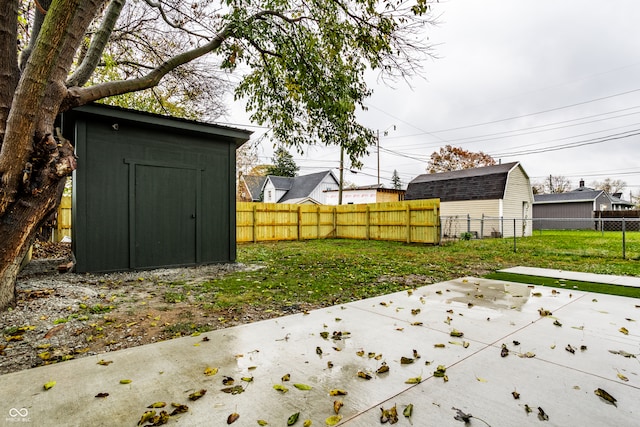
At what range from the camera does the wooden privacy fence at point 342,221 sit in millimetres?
11633

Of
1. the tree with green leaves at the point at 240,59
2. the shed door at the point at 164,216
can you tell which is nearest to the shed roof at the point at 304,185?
the tree with green leaves at the point at 240,59

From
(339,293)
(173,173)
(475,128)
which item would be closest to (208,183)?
(173,173)

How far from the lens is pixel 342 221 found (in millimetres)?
15000

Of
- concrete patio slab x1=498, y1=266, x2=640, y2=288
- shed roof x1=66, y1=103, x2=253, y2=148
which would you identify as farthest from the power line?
shed roof x1=66, y1=103, x2=253, y2=148

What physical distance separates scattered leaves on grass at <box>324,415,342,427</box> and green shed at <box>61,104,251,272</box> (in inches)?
217

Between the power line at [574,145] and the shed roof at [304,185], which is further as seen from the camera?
the shed roof at [304,185]

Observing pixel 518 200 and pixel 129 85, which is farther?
pixel 518 200

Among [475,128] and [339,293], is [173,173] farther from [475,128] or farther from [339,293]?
[475,128]

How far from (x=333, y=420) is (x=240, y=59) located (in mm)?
5773

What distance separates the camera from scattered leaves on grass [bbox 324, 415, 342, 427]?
1.45 metres

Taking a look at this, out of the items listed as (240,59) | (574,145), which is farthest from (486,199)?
(240,59)

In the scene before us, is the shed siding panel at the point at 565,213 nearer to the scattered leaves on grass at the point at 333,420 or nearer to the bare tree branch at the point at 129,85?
the bare tree branch at the point at 129,85

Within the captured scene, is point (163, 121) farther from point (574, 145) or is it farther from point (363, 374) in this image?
point (574, 145)

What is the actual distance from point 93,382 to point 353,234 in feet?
42.6
